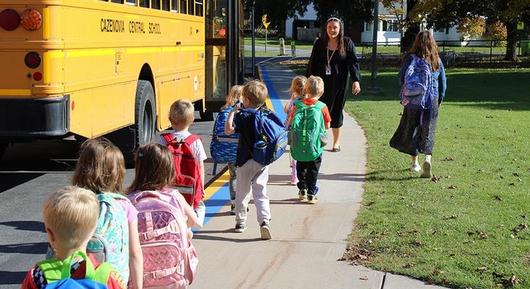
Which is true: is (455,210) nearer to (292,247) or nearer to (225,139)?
(292,247)

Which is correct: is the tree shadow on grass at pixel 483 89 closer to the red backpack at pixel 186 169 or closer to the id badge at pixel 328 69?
the id badge at pixel 328 69

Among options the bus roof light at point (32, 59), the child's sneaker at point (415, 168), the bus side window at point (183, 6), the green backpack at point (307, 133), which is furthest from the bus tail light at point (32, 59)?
the bus side window at point (183, 6)

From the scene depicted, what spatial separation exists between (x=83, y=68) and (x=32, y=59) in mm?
672

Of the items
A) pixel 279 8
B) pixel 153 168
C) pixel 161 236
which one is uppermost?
pixel 279 8

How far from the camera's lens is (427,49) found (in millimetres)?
8469

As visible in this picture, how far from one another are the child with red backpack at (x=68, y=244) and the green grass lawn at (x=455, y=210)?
2.98m

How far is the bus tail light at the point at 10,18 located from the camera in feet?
21.6

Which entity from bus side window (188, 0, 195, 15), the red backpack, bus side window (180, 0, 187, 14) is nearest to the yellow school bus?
bus side window (180, 0, 187, 14)

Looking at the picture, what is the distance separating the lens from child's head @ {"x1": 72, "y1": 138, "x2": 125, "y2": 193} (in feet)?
11.3

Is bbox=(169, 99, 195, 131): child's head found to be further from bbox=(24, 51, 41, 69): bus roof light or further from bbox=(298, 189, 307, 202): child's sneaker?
bbox=(298, 189, 307, 202): child's sneaker

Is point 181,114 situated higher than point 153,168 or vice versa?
point 181,114

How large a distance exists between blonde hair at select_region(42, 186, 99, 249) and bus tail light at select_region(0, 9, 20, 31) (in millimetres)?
4261

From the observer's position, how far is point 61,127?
22.1 feet

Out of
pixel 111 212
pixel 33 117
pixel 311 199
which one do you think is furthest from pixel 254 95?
pixel 111 212
